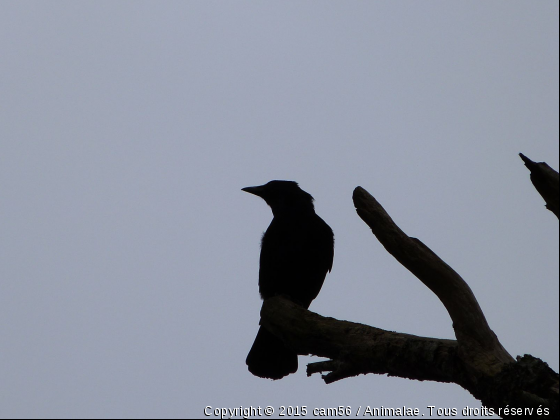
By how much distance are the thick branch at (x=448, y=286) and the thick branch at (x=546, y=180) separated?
2.72 feet

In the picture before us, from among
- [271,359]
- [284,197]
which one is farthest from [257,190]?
[271,359]

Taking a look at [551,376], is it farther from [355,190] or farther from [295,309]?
[295,309]

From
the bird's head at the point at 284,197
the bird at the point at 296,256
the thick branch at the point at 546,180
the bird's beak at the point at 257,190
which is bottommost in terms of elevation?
the thick branch at the point at 546,180

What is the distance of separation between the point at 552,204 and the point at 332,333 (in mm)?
1734

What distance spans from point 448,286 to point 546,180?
0.96m

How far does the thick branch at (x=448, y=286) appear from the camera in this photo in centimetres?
325

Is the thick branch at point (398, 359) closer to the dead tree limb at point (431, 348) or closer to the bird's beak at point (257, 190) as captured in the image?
the dead tree limb at point (431, 348)

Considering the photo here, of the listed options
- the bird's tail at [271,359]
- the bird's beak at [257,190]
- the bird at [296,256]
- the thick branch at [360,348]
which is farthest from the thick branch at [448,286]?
the bird's beak at [257,190]

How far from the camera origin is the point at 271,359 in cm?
527

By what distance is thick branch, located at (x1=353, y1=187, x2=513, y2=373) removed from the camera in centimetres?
325

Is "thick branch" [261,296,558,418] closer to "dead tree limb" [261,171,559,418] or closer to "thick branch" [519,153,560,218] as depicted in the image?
"dead tree limb" [261,171,559,418]

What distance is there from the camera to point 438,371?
3.45 m

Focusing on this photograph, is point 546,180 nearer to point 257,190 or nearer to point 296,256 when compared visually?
point 296,256

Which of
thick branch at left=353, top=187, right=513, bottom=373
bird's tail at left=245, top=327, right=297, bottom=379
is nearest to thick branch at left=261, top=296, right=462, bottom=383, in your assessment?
thick branch at left=353, top=187, right=513, bottom=373
